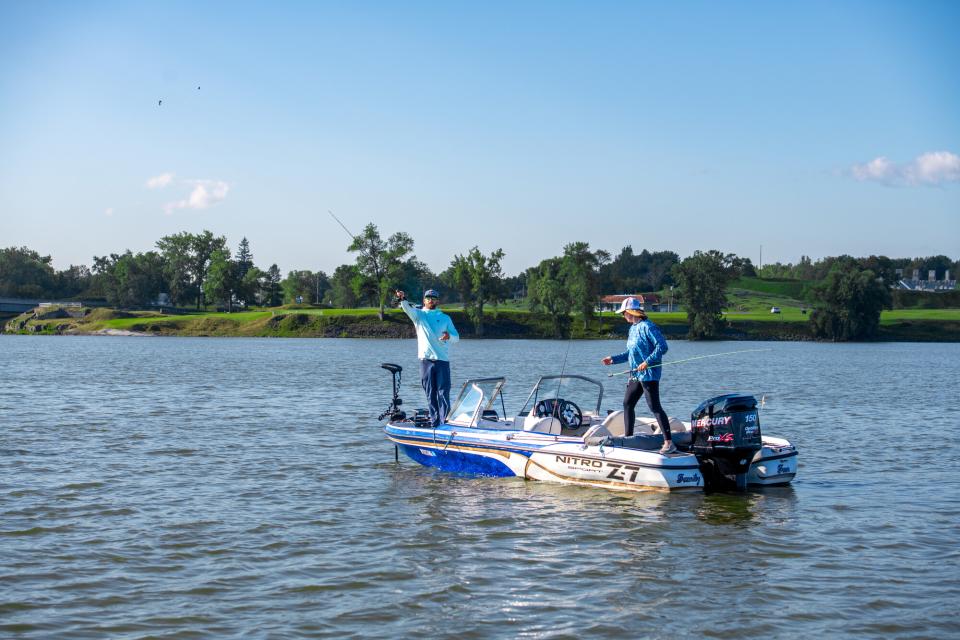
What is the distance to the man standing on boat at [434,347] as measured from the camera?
1530 centimetres

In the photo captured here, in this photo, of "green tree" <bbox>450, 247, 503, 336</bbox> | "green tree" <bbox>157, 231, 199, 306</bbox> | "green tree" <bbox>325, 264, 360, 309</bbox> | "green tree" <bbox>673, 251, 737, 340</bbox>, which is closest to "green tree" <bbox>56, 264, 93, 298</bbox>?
"green tree" <bbox>157, 231, 199, 306</bbox>

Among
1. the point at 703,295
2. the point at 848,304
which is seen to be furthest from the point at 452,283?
the point at 848,304

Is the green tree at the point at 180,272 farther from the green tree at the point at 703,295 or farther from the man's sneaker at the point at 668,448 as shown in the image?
the man's sneaker at the point at 668,448

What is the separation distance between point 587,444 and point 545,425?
1.09 m

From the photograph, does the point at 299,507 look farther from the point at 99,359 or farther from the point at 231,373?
the point at 99,359

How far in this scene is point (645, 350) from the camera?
1361 cm

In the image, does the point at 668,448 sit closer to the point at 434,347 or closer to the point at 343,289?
the point at 434,347

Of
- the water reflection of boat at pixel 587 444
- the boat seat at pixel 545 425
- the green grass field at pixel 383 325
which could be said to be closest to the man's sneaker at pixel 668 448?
the water reflection of boat at pixel 587 444

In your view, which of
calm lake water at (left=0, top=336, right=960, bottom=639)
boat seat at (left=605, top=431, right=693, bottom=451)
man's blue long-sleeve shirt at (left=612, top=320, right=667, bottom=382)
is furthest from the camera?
boat seat at (left=605, top=431, right=693, bottom=451)

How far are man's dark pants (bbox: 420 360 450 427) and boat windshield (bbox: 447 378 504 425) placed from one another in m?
0.26

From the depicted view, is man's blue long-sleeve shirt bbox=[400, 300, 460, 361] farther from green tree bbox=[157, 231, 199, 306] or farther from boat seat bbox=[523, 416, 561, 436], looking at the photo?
green tree bbox=[157, 231, 199, 306]

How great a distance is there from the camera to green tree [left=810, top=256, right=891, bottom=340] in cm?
10538

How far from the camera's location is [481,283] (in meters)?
117

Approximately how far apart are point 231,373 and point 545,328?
7650 cm
